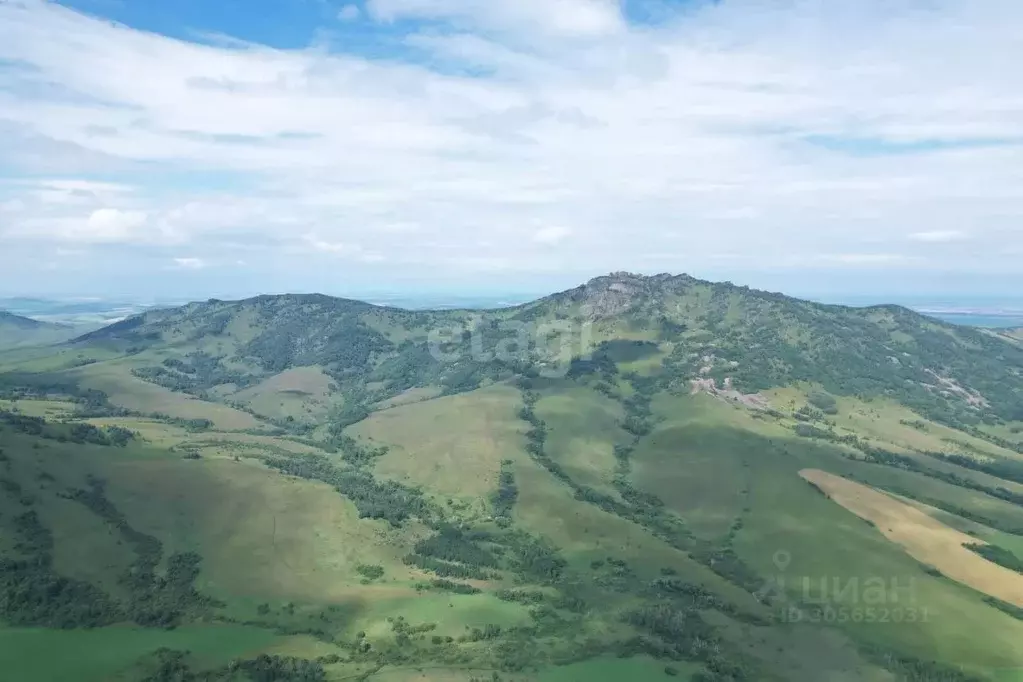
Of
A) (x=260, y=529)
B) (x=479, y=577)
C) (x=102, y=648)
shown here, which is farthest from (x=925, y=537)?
(x=102, y=648)

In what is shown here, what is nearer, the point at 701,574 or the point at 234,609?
the point at 234,609

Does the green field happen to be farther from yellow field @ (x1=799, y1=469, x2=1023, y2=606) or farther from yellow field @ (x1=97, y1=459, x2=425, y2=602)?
yellow field @ (x1=799, y1=469, x2=1023, y2=606)

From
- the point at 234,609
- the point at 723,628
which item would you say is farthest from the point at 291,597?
the point at 723,628

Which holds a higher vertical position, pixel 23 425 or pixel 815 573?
pixel 23 425

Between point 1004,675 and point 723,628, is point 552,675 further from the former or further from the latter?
point 1004,675

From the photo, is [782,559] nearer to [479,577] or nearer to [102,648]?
[479,577]

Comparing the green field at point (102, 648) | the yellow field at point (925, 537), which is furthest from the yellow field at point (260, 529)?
the yellow field at point (925, 537)
